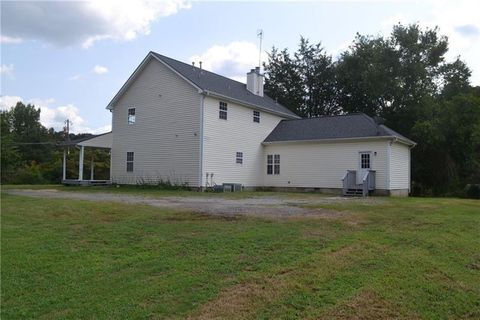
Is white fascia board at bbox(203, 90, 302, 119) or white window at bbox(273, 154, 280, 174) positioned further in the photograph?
white window at bbox(273, 154, 280, 174)

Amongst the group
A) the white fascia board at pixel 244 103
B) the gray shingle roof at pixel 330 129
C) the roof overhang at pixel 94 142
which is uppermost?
the white fascia board at pixel 244 103

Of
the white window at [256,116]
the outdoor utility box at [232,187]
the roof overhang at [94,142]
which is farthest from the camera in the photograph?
the white window at [256,116]

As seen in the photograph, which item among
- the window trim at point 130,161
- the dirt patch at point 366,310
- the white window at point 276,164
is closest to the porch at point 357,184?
the white window at point 276,164

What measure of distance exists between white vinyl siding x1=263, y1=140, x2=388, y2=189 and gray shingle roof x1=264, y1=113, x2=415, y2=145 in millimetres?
411

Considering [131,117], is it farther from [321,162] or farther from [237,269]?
[237,269]

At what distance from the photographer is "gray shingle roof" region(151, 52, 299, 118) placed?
79.4 feet

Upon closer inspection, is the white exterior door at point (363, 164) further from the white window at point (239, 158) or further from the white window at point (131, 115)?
the white window at point (131, 115)

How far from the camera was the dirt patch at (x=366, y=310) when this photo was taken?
4781 millimetres

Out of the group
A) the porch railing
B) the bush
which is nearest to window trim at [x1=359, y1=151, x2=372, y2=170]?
the porch railing

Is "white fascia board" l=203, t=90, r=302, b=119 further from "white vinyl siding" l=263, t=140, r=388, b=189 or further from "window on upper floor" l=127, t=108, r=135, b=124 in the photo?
"window on upper floor" l=127, t=108, r=135, b=124

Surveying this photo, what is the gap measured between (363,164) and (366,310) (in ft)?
63.5

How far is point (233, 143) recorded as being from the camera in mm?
25047

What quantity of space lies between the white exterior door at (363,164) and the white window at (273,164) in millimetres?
5154

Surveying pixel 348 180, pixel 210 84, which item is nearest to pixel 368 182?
pixel 348 180
